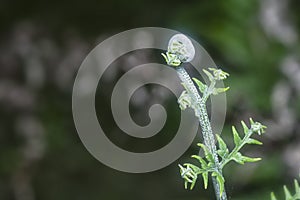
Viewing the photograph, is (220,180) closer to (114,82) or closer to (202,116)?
(202,116)

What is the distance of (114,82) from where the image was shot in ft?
8.67

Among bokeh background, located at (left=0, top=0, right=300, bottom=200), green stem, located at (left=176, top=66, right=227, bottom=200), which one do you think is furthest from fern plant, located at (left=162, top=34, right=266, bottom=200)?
bokeh background, located at (left=0, top=0, right=300, bottom=200)

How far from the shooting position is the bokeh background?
225 centimetres

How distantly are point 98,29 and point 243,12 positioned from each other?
0.69 m

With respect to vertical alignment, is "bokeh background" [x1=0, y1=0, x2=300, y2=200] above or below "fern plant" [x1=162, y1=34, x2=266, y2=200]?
above

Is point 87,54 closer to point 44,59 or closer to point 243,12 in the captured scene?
point 44,59

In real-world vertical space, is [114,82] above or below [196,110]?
above

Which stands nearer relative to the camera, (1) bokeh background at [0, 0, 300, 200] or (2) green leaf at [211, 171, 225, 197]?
(2) green leaf at [211, 171, 225, 197]

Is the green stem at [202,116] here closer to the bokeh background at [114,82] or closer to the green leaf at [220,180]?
the green leaf at [220,180]

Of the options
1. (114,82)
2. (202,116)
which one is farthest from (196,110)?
(114,82)

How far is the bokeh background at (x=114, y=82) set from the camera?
2.25 meters

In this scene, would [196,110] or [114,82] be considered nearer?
[196,110]

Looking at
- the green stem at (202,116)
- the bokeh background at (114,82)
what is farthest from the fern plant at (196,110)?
the bokeh background at (114,82)

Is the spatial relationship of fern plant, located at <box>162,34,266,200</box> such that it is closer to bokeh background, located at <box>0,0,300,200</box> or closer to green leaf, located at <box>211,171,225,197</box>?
green leaf, located at <box>211,171,225,197</box>
